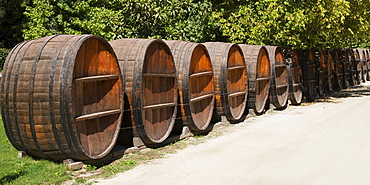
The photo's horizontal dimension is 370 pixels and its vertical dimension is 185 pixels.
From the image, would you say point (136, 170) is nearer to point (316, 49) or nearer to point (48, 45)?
point (48, 45)

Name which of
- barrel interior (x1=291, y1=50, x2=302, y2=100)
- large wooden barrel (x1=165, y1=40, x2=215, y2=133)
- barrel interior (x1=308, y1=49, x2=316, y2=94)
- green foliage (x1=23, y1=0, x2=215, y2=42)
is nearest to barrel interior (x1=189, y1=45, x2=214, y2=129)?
large wooden barrel (x1=165, y1=40, x2=215, y2=133)

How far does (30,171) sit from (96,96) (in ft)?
4.49

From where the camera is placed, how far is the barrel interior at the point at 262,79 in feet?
37.9

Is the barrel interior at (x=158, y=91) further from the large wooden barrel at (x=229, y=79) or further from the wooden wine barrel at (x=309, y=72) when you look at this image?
the wooden wine barrel at (x=309, y=72)

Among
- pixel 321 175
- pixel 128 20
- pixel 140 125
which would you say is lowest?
pixel 321 175

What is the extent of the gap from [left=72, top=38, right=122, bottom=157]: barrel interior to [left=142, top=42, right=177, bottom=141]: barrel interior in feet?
2.63

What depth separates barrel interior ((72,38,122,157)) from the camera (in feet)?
19.4

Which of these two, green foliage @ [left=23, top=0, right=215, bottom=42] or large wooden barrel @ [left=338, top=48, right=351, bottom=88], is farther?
large wooden barrel @ [left=338, top=48, right=351, bottom=88]

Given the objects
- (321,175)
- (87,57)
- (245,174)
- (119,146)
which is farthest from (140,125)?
(321,175)

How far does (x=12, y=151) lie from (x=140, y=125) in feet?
6.82

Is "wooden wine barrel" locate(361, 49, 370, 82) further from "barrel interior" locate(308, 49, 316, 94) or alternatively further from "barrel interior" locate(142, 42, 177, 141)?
"barrel interior" locate(142, 42, 177, 141)

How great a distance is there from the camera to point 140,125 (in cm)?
708

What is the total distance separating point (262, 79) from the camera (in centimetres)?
1166

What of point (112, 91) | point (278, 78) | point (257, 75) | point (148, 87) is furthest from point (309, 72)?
point (112, 91)
